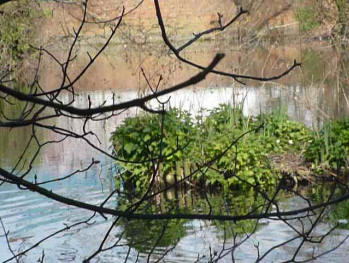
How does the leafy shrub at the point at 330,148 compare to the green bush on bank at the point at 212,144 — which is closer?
the green bush on bank at the point at 212,144

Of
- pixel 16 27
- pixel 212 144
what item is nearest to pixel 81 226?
pixel 212 144

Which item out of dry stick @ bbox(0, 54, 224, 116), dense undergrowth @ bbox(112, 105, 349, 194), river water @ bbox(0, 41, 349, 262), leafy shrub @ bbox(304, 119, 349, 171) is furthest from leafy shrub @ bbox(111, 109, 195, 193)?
dry stick @ bbox(0, 54, 224, 116)

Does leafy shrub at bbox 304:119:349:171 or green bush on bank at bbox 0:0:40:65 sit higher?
green bush on bank at bbox 0:0:40:65

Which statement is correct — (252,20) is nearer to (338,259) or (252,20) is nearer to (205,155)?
(205,155)

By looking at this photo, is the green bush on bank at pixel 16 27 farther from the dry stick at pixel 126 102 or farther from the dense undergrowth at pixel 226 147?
the dry stick at pixel 126 102

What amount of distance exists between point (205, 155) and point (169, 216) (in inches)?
293

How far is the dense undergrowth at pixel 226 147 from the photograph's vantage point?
29.9 feet

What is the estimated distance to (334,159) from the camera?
9.33 meters

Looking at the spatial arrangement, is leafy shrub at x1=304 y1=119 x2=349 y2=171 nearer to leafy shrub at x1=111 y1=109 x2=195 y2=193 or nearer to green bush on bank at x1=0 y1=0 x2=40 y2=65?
leafy shrub at x1=111 y1=109 x2=195 y2=193

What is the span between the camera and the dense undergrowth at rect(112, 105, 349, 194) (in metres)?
9.10

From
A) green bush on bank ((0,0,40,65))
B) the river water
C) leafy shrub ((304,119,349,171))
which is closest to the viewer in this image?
the river water

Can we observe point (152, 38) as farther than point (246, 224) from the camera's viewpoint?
Yes

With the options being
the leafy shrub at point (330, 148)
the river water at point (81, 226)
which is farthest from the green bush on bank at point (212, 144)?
the river water at point (81, 226)

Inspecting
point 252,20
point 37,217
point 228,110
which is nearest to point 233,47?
point 252,20
